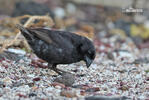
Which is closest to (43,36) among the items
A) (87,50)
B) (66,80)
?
(87,50)

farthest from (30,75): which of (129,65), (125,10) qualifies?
(125,10)

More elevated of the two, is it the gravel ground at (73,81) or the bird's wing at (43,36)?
the bird's wing at (43,36)

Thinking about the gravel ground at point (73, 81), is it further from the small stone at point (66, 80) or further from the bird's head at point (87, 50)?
the bird's head at point (87, 50)

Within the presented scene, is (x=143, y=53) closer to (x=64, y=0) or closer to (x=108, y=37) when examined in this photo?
(x=108, y=37)

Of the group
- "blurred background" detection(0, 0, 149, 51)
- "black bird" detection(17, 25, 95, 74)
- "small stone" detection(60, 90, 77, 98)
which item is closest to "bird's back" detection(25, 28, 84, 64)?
"black bird" detection(17, 25, 95, 74)

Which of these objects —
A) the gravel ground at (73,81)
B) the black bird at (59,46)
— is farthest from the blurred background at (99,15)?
the black bird at (59,46)

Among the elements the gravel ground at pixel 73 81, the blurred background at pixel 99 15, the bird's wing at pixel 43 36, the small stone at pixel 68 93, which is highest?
the blurred background at pixel 99 15
